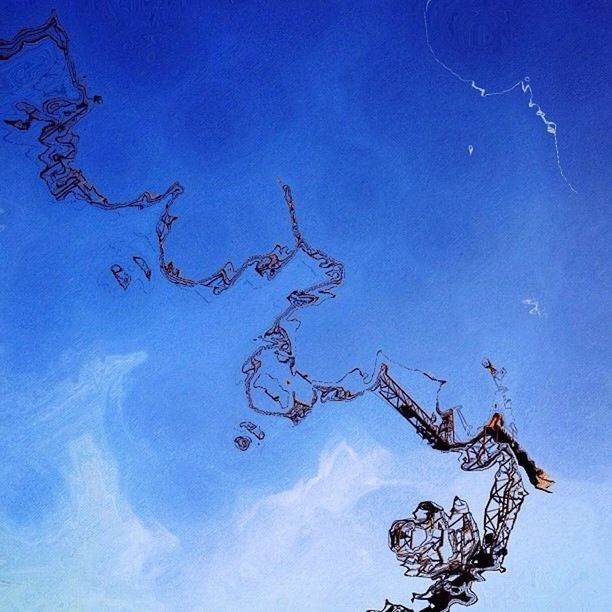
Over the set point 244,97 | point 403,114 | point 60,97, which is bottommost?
point 60,97

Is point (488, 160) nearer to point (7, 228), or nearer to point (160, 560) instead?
point (7, 228)

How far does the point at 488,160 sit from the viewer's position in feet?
10.7

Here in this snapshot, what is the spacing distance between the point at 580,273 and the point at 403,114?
4.09ft

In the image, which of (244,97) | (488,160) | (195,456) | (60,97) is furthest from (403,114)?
(195,456)

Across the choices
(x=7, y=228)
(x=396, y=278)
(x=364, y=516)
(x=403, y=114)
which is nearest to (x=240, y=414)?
(x=364, y=516)

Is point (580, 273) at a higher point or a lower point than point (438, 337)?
higher

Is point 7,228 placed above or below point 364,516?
above

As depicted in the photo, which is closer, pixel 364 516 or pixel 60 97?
pixel 60 97

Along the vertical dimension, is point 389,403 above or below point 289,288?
below

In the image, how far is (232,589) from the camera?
3.35 metres

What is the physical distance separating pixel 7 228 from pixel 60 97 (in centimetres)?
69

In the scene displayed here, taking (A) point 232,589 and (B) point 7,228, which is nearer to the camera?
(B) point 7,228

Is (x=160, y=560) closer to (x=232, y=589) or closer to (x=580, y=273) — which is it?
(x=232, y=589)

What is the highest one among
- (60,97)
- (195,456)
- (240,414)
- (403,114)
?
(403,114)
